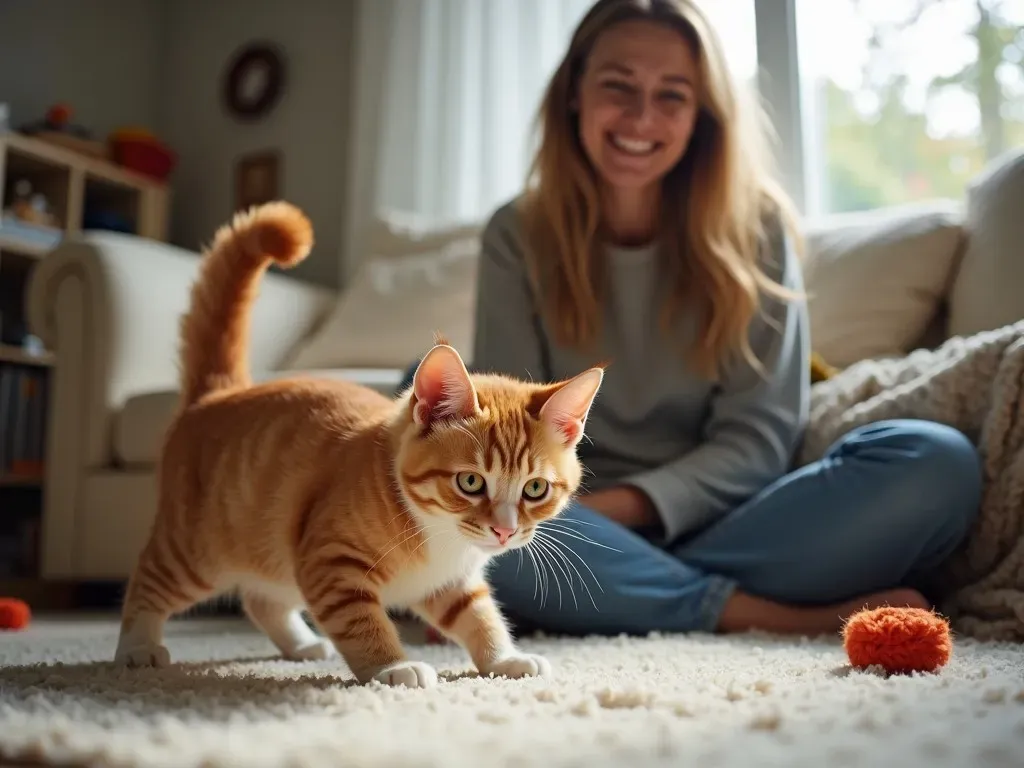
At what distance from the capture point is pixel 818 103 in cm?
260

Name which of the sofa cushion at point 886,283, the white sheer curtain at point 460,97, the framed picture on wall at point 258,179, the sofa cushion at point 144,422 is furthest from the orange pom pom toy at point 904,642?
the framed picture on wall at point 258,179

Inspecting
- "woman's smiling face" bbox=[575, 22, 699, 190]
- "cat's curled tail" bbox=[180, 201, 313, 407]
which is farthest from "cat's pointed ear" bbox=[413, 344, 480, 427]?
"woman's smiling face" bbox=[575, 22, 699, 190]

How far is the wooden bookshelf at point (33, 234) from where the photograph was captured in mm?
2713

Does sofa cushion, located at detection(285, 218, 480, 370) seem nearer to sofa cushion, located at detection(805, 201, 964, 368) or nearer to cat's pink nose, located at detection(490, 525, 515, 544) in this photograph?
sofa cushion, located at detection(805, 201, 964, 368)

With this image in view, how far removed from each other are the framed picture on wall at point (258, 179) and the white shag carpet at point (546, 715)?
278 centimetres

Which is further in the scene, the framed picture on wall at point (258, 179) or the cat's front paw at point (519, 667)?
the framed picture on wall at point (258, 179)

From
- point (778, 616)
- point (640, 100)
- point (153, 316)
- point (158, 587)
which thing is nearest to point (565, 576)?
point (778, 616)

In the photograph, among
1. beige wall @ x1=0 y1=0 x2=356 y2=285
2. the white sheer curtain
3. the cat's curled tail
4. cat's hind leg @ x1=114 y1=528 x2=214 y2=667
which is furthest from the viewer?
beige wall @ x1=0 y1=0 x2=356 y2=285

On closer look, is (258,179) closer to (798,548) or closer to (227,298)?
(227,298)

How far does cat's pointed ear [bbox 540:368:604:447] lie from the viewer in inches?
36.2

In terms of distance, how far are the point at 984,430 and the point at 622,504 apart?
0.53m

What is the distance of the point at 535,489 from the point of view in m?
0.91

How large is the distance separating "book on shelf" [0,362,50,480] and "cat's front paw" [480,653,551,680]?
225 cm

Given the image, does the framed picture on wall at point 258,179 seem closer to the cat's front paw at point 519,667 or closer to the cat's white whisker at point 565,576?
the cat's white whisker at point 565,576
